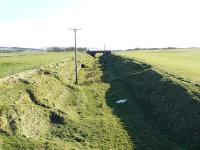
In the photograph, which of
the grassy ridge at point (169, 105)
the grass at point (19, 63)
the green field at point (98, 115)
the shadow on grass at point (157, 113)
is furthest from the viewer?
the grass at point (19, 63)

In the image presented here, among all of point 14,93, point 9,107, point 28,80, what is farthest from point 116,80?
point 9,107

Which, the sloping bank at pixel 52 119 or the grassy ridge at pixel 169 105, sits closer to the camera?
the sloping bank at pixel 52 119

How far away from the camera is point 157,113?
37.2m

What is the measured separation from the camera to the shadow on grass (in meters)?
29.6

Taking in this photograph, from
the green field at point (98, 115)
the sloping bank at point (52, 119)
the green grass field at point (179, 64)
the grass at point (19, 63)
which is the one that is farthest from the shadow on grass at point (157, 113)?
the grass at point (19, 63)

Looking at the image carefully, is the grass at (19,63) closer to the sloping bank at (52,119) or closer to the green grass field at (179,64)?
the sloping bank at (52,119)

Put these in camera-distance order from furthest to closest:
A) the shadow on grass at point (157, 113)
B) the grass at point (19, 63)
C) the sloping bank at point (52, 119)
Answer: the grass at point (19, 63) → the shadow on grass at point (157, 113) → the sloping bank at point (52, 119)

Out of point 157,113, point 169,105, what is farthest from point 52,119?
point 169,105

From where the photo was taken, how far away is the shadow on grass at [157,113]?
29.6m

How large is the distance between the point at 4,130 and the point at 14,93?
8.32 meters

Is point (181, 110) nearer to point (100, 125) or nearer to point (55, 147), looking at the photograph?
point (100, 125)

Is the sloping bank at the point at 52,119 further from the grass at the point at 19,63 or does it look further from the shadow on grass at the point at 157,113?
the grass at the point at 19,63

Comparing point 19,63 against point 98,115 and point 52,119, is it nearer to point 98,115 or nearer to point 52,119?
point 98,115

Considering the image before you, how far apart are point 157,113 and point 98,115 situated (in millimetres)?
5535
